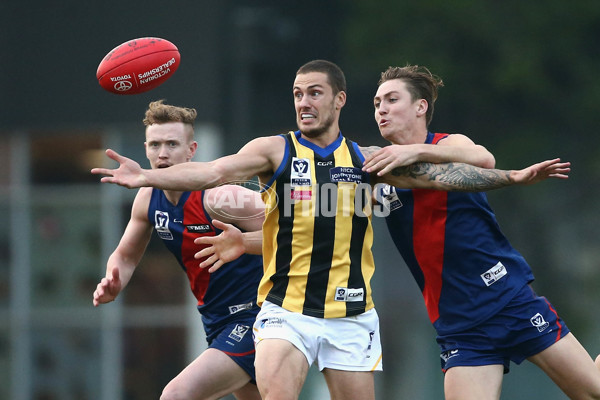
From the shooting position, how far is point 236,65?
19141 millimetres

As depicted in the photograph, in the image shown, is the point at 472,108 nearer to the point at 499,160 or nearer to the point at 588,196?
the point at 499,160

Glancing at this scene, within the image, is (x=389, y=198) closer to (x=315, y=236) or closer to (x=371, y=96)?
(x=315, y=236)

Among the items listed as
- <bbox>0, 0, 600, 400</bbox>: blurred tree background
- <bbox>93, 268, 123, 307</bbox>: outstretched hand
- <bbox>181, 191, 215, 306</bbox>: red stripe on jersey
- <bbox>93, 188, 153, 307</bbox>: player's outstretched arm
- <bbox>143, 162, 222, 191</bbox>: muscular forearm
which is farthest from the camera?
<bbox>0, 0, 600, 400</bbox>: blurred tree background

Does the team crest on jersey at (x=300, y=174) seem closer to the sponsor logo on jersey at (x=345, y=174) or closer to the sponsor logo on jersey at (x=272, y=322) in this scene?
the sponsor logo on jersey at (x=345, y=174)

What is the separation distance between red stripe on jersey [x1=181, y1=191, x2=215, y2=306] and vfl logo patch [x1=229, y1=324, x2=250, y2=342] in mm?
402

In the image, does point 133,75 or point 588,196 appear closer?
point 133,75

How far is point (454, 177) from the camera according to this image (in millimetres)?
6941

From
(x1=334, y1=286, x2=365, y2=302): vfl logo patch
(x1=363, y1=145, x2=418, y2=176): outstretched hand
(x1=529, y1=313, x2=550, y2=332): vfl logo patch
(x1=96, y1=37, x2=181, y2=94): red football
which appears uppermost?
(x1=96, y1=37, x2=181, y2=94): red football

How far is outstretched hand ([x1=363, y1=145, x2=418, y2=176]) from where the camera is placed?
6781 mm

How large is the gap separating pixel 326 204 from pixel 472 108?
14539mm

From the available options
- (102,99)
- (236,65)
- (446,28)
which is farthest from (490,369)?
(446,28)

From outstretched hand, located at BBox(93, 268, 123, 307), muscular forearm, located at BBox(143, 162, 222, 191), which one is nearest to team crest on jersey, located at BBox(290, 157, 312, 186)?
muscular forearm, located at BBox(143, 162, 222, 191)

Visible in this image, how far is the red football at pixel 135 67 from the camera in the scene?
779 cm

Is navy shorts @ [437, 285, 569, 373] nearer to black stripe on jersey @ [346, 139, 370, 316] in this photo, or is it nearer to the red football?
black stripe on jersey @ [346, 139, 370, 316]
